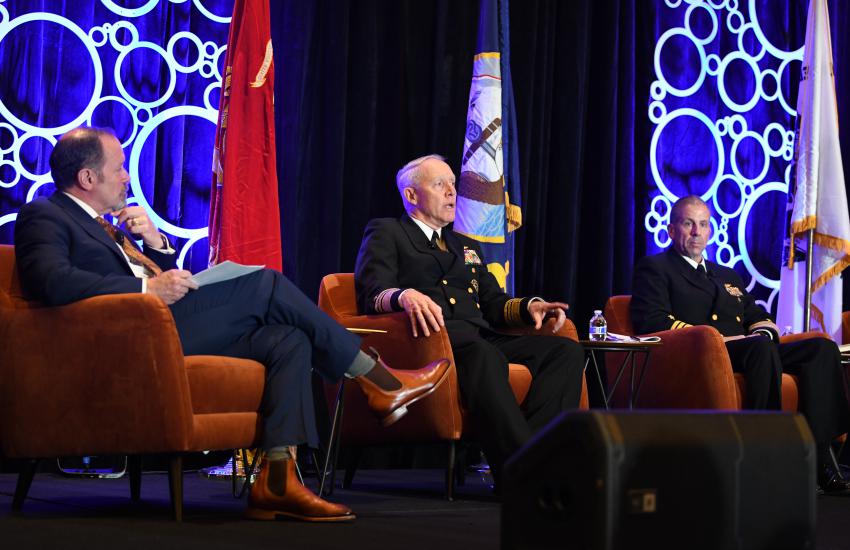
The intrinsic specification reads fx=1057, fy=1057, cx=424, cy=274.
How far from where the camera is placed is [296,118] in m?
4.59

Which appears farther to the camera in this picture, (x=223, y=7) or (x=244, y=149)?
(x=223, y=7)

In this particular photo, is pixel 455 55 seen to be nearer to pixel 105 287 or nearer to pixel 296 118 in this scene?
pixel 296 118

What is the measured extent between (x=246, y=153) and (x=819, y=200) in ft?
9.83

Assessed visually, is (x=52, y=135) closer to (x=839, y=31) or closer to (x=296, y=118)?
(x=296, y=118)

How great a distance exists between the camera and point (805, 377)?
4.14m

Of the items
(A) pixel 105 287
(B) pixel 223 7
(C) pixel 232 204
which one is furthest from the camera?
(B) pixel 223 7

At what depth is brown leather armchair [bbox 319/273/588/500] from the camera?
339 centimetres

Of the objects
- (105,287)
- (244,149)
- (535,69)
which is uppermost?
(535,69)

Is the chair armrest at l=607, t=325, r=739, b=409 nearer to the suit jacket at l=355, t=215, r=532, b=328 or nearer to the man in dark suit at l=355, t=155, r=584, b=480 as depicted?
the man in dark suit at l=355, t=155, r=584, b=480

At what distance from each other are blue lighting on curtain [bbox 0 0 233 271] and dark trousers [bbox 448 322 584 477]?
4.75 ft

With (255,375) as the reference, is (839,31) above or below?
above

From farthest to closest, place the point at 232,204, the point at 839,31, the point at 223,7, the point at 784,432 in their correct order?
the point at 839,31, the point at 223,7, the point at 232,204, the point at 784,432

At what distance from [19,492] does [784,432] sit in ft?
6.61

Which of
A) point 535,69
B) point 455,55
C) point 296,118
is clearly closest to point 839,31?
point 535,69
